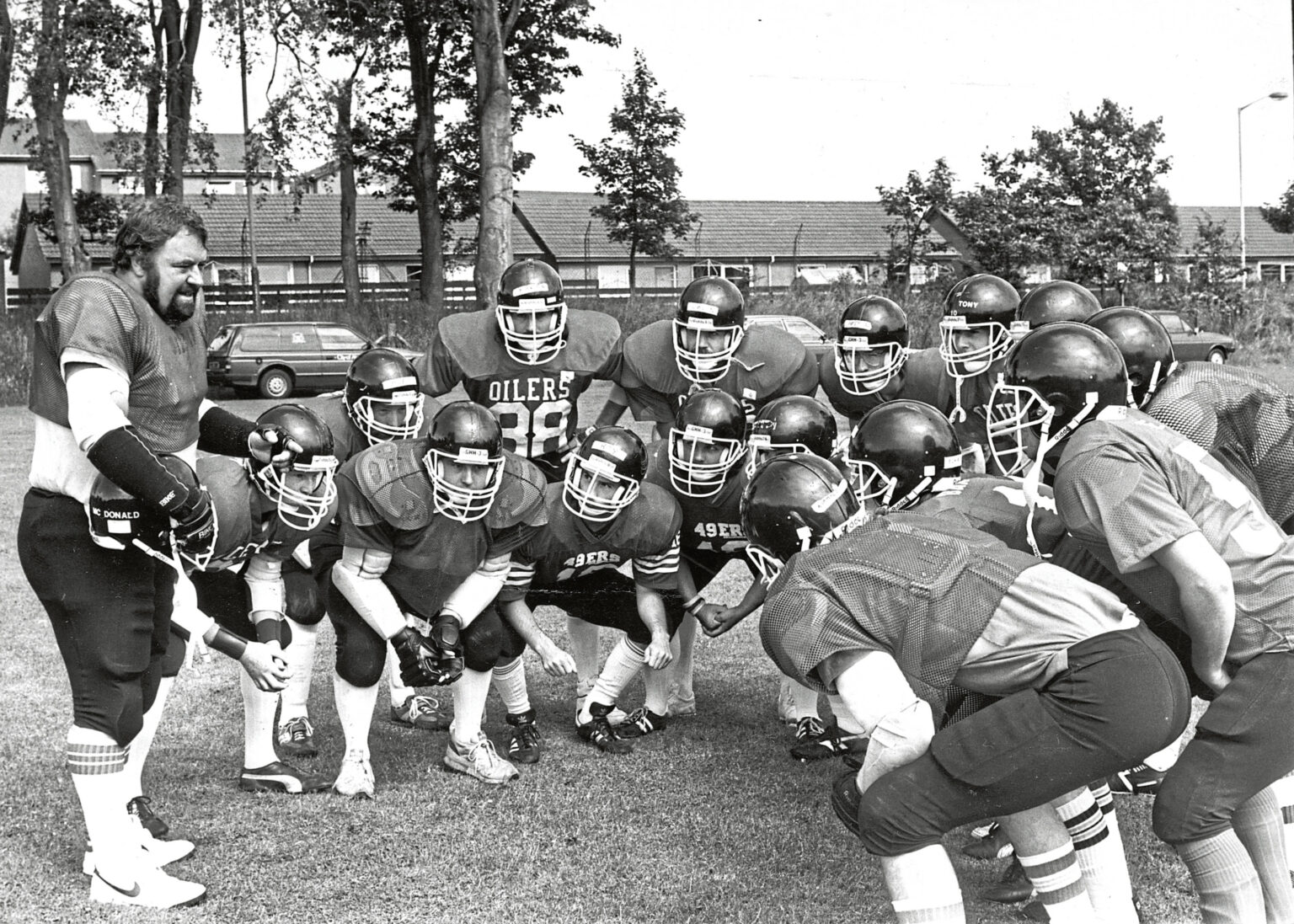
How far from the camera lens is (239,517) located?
4156 millimetres

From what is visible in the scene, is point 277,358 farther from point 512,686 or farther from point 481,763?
point 481,763

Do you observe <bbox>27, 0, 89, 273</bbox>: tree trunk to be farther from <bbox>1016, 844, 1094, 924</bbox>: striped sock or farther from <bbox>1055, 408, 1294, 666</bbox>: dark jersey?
<bbox>1016, 844, 1094, 924</bbox>: striped sock

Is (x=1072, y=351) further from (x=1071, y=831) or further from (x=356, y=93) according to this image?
(x=356, y=93)

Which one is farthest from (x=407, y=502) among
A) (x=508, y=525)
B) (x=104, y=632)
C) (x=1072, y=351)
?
(x=1072, y=351)

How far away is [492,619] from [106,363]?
181 cm

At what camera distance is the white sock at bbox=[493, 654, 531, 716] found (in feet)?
16.5

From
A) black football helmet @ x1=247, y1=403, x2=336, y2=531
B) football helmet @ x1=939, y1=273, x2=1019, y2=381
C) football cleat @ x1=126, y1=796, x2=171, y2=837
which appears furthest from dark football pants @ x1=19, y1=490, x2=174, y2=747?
football helmet @ x1=939, y1=273, x2=1019, y2=381

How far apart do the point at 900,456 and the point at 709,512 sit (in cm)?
150

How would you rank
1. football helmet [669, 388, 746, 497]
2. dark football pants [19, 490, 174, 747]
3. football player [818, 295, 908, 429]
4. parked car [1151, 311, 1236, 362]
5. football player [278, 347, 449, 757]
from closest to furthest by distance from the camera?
dark football pants [19, 490, 174, 747] → football helmet [669, 388, 746, 497] → football player [278, 347, 449, 757] → football player [818, 295, 908, 429] → parked car [1151, 311, 1236, 362]

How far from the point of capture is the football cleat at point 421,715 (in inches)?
212

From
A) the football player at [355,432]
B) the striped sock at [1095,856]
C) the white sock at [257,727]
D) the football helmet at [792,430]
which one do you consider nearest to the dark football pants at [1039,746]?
the striped sock at [1095,856]

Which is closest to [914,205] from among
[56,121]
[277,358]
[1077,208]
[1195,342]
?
[1077,208]

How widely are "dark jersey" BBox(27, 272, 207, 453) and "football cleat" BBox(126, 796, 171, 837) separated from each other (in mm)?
1187

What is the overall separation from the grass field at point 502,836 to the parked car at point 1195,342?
877 inches
